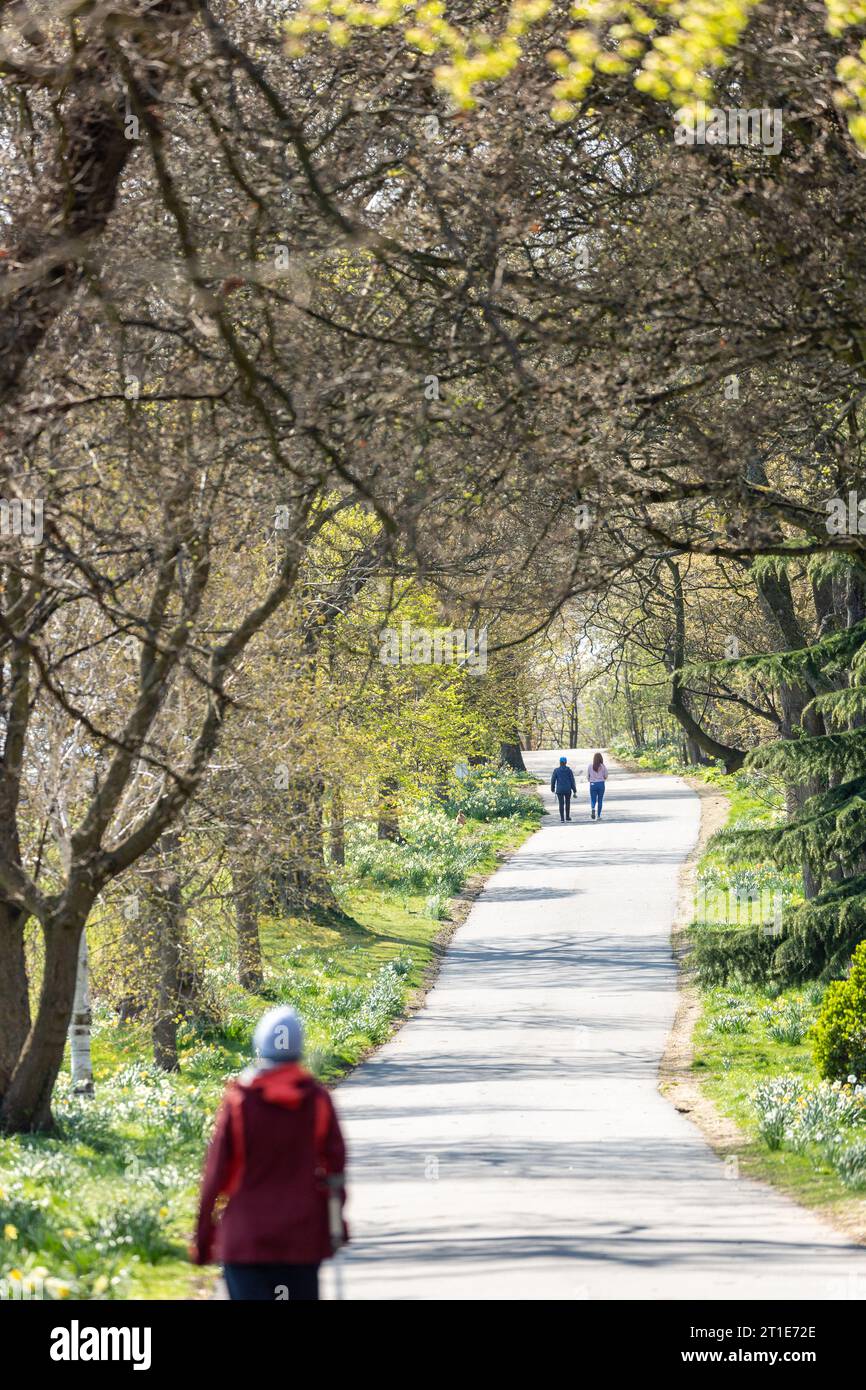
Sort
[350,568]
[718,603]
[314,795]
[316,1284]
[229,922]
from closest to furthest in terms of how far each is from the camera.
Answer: [316,1284]
[229,922]
[314,795]
[350,568]
[718,603]

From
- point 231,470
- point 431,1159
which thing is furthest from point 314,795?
point 231,470

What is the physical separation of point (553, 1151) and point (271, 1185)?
7473mm

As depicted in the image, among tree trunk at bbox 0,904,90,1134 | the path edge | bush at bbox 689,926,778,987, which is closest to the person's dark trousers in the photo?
the path edge

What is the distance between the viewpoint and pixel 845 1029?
546 inches

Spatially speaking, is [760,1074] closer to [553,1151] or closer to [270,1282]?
[553,1151]

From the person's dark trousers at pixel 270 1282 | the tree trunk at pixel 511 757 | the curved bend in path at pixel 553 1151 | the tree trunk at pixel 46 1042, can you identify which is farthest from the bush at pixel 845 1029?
the tree trunk at pixel 511 757

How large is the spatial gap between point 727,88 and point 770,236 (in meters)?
0.80

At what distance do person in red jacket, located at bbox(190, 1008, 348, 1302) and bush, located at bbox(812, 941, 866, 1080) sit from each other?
8.59 metres

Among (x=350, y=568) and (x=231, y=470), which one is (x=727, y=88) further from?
(x=350, y=568)

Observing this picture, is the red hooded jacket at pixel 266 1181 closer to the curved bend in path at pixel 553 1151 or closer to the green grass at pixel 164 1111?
the green grass at pixel 164 1111

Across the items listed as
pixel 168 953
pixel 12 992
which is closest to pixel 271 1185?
pixel 12 992
